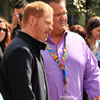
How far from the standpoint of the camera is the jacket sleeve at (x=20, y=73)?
2104 mm

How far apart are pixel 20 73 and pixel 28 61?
11 cm

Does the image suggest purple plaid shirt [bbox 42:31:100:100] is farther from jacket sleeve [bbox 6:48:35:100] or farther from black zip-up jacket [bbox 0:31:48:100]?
jacket sleeve [bbox 6:48:35:100]

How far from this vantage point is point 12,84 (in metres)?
2.13

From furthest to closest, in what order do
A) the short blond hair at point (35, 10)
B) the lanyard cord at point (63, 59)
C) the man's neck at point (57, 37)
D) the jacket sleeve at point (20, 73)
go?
the man's neck at point (57, 37), the lanyard cord at point (63, 59), the short blond hair at point (35, 10), the jacket sleeve at point (20, 73)

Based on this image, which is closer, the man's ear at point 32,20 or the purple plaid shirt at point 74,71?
the man's ear at point 32,20

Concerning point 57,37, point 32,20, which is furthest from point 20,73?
point 57,37

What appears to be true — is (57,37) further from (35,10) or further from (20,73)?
(20,73)

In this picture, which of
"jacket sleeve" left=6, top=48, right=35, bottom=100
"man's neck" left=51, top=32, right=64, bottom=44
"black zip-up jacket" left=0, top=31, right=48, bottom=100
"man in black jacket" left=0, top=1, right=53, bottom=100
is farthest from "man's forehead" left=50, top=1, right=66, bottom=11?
"jacket sleeve" left=6, top=48, right=35, bottom=100

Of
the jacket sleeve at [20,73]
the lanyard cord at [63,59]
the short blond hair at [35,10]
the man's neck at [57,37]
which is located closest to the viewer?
the jacket sleeve at [20,73]

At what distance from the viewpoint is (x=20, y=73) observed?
6.91 ft

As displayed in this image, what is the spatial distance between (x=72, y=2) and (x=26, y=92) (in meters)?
5.94

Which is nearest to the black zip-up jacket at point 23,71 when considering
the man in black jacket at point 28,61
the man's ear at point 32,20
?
the man in black jacket at point 28,61

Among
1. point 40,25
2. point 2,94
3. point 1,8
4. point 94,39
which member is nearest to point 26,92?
point 2,94

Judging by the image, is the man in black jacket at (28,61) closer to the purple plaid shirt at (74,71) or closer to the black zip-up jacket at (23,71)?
the black zip-up jacket at (23,71)
